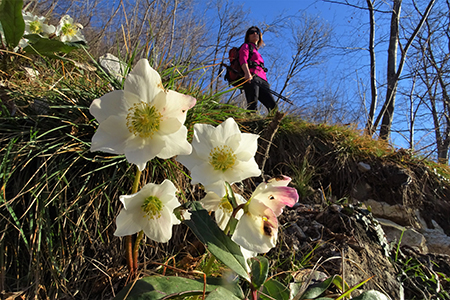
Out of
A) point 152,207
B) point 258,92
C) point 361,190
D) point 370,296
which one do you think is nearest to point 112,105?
point 152,207

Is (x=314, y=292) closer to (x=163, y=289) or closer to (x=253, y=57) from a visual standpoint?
(x=163, y=289)

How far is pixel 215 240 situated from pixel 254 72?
10.5 ft

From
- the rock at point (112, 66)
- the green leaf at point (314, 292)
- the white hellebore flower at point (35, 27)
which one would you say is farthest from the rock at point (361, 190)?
the white hellebore flower at point (35, 27)

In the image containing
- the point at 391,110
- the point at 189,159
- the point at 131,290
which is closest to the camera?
the point at 131,290

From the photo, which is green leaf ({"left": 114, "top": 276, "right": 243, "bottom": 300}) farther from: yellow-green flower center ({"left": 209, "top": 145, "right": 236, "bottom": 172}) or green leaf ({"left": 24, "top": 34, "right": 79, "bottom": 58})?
green leaf ({"left": 24, "top": 34, "right": 79, "bottom": 58})

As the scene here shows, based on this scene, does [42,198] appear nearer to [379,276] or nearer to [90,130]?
[90,130]

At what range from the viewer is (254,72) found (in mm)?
3525

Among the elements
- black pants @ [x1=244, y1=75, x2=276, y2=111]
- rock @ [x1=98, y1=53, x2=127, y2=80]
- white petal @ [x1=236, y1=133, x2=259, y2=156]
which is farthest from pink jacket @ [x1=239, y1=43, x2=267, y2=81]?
white petal @ [x1=236, y1=133, x2=259, y2=156]

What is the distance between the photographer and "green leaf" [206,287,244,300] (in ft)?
1.67

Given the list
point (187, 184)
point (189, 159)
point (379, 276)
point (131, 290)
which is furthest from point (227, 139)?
point (379, 276)

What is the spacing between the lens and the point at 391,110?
5.00 m

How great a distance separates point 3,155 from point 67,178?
0.76 feet

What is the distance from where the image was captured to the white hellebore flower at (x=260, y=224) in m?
0.54

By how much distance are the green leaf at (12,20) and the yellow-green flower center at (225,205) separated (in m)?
1.51
